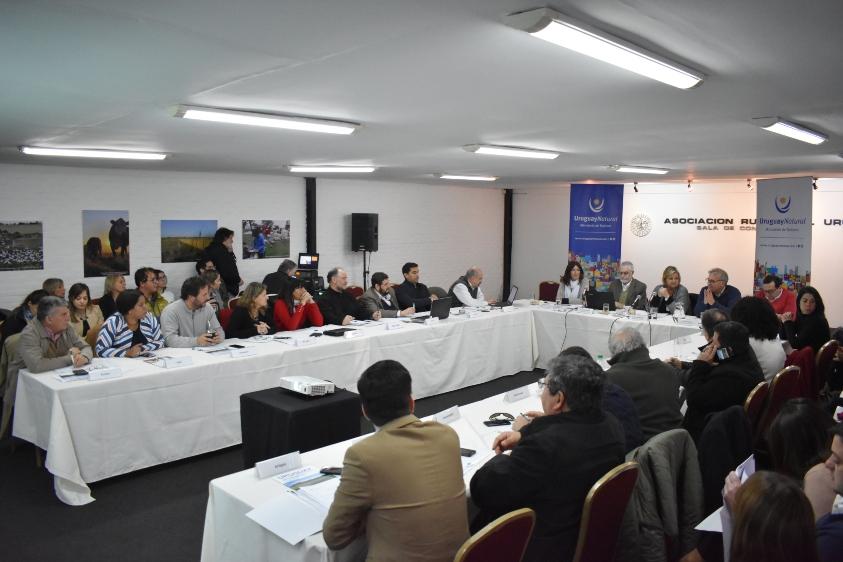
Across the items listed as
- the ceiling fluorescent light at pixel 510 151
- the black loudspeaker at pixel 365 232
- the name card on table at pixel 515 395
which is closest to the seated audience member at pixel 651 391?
the name card on table at pixel 515 395

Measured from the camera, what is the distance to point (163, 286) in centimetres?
806

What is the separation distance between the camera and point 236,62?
2.78 metres

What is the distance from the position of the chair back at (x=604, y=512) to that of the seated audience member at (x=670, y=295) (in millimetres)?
5652

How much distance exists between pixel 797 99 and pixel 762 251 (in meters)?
6.44

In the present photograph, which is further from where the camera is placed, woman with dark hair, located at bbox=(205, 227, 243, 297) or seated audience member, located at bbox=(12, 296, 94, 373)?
woman with dark hair, located at bbox=(205, 227, 243, 297)

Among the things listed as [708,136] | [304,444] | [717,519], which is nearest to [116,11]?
[304,444]

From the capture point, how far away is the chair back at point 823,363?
518 centimetres

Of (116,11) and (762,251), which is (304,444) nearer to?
(116,11)

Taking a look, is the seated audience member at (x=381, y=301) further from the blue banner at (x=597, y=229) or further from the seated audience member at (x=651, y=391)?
the blue banner at (x=597, y=229)

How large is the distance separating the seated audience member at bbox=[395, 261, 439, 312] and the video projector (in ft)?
13.9

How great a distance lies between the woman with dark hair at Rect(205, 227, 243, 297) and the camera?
→ 29.1 feet

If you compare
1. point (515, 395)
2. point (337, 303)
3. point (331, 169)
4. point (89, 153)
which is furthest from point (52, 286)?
point (515, 395)

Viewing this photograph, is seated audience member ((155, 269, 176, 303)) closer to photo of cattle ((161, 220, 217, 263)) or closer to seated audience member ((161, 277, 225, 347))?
photo of cattle ((161, 220, 217, 263))

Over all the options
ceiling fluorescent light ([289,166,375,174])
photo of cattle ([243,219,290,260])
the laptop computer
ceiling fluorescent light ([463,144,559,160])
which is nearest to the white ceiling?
ceiling fluorescent light ([463,144,559,160])
